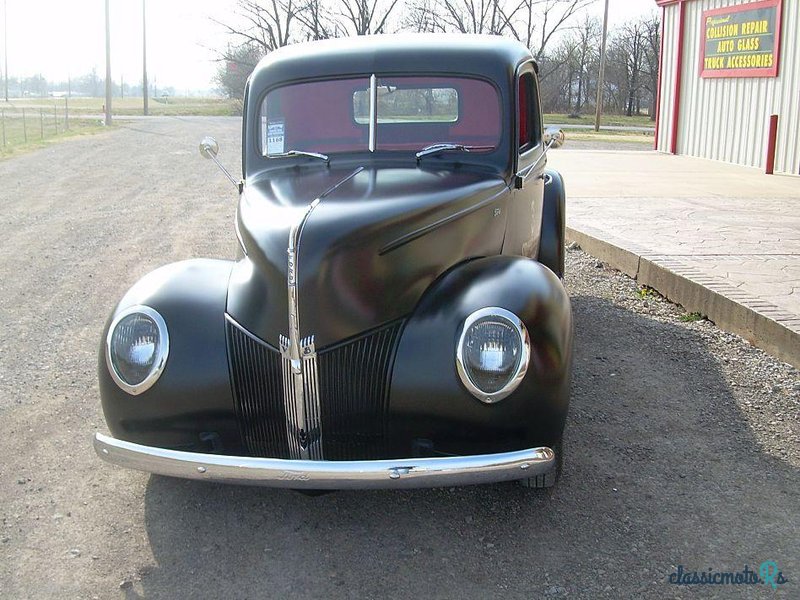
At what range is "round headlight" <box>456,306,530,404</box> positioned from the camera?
9.80 ft

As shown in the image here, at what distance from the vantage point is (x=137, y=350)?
10.5 ft

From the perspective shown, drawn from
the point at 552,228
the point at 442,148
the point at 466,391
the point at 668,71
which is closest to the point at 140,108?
the point at 668,71

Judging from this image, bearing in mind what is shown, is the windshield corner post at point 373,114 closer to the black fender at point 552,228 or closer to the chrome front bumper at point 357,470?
the black fender at point 552,228

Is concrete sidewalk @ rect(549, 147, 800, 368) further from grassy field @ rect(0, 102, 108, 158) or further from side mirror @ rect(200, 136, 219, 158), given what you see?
grassy field @ rect(0, 102, 108, 158)

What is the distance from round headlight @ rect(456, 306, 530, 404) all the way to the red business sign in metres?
13.3

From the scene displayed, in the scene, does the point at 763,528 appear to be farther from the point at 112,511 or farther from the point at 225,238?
the point at 225,238

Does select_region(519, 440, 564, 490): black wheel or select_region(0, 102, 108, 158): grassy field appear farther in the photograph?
select_region(0, 102, 108, 158): grassy field

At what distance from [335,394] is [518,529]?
856 mm

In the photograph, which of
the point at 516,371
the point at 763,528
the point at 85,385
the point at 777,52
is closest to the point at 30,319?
the point at 85,385

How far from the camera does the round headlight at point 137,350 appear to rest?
10.4ft

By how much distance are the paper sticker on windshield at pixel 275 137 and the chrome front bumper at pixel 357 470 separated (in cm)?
192

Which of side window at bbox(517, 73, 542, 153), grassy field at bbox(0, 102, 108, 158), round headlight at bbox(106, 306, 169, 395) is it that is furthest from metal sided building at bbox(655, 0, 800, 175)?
grassy field at bbox(0, 102, 108, 158)

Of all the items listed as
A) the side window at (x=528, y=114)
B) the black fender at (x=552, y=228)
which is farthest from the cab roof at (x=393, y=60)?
the black fender at (x=552, y=228)

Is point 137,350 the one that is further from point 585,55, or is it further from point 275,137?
point 585,55
